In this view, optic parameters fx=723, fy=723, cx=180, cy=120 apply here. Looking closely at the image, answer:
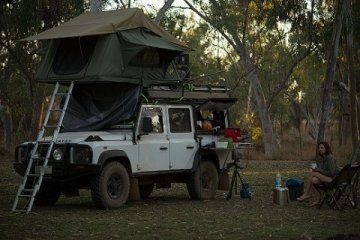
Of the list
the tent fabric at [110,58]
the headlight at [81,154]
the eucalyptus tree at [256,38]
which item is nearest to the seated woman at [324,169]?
the tent fabric at [110,58]

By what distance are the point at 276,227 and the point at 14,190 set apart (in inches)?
331

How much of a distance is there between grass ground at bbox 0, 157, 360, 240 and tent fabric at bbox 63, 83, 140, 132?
1.60m

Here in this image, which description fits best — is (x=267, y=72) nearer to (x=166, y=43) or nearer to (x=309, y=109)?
(x=309, y=109)

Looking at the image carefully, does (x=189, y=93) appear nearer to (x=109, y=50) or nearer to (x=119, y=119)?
(x=119, y=119)

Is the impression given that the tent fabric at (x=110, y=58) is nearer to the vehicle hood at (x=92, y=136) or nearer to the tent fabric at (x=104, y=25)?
the tent fabric at (x=104, y=25)

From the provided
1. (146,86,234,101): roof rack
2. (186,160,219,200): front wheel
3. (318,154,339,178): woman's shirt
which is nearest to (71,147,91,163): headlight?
(146,86,234,101): roof rack

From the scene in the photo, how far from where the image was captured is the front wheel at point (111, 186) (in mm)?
12664

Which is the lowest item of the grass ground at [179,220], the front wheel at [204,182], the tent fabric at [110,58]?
the grass ground at [179,220]

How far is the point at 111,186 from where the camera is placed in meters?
13.0

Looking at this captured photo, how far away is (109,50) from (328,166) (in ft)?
15.5

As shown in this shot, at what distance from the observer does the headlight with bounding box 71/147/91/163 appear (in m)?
12.4

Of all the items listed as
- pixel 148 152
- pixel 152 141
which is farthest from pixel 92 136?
pixel 152 141

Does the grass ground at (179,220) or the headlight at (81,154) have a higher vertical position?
the headlight at (81,154)

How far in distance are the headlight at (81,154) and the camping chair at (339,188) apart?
4.26 metres
